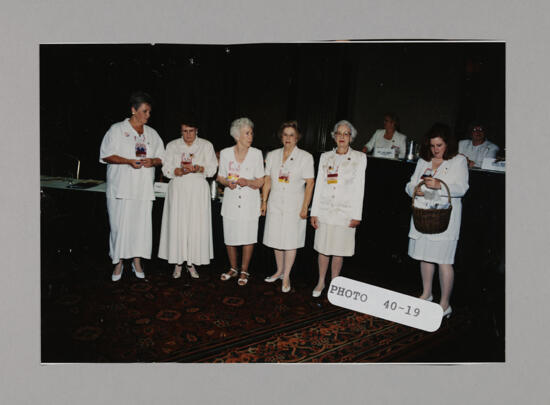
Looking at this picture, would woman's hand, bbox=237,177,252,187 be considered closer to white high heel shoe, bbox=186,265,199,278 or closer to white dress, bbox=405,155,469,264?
white high heel shoe, bbox=186,265,199,278

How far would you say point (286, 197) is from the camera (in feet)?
11.4

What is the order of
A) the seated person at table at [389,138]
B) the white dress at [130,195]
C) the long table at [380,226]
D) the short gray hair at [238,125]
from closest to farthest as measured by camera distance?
the long table at [380,226], the seated person at table at [389,138], the short gray hair at [238,125], the white dress at [130,195]

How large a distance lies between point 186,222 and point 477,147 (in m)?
2.44

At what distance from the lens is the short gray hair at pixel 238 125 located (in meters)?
3.27

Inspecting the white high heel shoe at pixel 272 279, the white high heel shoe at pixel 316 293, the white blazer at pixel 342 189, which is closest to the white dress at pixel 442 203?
the white blazer at pixel 342 189

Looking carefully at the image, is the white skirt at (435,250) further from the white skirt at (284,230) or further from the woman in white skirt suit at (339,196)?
the white skirt at (284,230)

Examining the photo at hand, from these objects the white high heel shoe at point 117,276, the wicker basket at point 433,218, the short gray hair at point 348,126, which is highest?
the short gray hair at point 348,126

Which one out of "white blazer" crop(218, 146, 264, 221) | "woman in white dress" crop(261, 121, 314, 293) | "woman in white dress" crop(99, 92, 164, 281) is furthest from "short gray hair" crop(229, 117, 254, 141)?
"woman in white dress" crop(99, 92, 164, 281)

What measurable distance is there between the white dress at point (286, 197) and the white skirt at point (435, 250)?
99cm

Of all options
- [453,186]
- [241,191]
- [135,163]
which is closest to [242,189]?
[241,191]

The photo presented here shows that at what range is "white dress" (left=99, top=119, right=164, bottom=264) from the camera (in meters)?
3.39

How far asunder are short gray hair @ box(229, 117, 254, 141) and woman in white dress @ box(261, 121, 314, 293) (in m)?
0.28

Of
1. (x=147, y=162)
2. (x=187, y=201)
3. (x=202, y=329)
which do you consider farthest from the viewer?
(x=187, y=201)

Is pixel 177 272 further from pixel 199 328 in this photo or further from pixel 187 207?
pixel 199 328
